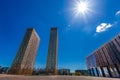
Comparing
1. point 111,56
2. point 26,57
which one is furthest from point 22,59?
point 111,56

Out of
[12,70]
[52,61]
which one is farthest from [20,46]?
[52,61]

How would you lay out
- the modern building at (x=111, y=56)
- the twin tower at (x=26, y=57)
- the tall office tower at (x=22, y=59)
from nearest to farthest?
the modern building at (x=111, y=56) < the tall office tower at (x=22, y=59) < the twin tower at (x=26, y=57)

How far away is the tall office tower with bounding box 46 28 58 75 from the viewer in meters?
73.3

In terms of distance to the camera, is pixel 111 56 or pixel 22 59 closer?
pixel 111 56

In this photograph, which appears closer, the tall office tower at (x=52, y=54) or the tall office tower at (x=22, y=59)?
the tall office tower at (x=22, y=59)

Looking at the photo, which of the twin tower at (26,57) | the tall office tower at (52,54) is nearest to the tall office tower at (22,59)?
the twin tower at (26,57)

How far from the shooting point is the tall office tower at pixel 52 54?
2887 inches

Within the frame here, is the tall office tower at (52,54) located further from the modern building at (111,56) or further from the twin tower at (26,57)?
the modern building at (111,56)

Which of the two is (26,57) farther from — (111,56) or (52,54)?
(111,56)

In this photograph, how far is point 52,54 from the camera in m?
81.6

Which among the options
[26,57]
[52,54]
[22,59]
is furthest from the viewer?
[26,57]

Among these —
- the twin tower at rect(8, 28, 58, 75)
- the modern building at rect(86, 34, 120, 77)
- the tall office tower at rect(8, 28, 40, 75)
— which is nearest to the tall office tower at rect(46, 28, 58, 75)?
the twin tower at rect(8, 28, 58, 75)

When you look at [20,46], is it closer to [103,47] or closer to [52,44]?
[52,44]

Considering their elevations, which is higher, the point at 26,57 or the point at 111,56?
the point at 26,57
